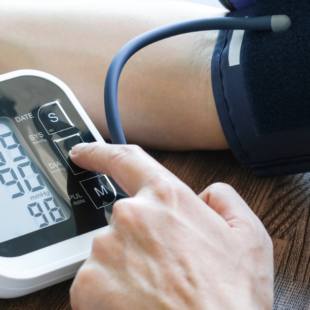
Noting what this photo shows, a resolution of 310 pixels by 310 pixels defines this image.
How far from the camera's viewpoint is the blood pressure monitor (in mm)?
465

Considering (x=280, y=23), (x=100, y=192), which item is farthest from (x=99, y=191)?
(x=280, y=23)

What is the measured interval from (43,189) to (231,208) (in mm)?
266

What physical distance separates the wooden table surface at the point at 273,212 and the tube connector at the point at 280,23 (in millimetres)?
217

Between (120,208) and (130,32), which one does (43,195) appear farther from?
(130,32)

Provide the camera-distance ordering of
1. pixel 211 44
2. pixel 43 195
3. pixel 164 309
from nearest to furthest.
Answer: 1. pixel 164 309
2. pixel 43 195
3. pixel 211 44

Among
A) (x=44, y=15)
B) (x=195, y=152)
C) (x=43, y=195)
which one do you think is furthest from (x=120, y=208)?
(x=44, y=15)

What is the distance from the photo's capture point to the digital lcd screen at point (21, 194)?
498mm

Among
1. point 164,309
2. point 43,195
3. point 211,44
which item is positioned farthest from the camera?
point 211,44

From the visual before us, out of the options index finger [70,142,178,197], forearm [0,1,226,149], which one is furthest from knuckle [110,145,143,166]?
forearm [0,1,226,149]

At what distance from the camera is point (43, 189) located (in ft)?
1.73

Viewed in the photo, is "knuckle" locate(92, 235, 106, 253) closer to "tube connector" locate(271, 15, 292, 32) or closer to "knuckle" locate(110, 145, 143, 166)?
"knuckle" locate(110, 145, 143, 166)

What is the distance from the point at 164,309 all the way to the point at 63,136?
0.31 m

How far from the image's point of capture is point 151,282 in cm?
34

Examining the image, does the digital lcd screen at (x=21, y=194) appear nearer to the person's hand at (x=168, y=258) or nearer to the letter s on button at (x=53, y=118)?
the letter s on button at (x=53, y=118)
